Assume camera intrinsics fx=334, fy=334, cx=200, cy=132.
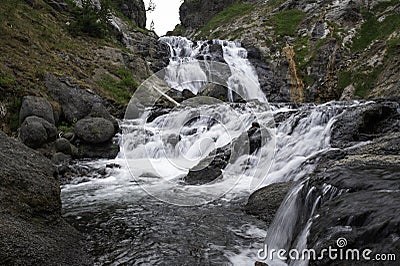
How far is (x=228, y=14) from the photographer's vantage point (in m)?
54.0

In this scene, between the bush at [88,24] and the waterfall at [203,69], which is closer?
the bush at [88,24]

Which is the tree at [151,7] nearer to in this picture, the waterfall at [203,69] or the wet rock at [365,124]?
the waterfall at [203,69]

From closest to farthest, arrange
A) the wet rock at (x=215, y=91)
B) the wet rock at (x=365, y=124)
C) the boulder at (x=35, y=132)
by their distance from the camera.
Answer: the wet rock at (x=365, y=124), the boulder at (x=35, y=132), the wet rock at (x=215, y=91)

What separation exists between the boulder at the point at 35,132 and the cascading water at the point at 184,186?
179cm

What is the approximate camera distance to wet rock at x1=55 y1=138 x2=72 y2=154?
522 inches

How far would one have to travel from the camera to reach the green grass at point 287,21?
3731cm

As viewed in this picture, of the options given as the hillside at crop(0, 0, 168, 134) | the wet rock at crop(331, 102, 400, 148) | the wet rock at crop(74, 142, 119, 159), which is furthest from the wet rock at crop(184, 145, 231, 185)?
the hillside at crop(0, 0, 168, 134)

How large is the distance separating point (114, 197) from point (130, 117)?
12180mm

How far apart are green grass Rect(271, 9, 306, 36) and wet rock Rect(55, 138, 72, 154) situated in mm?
29590

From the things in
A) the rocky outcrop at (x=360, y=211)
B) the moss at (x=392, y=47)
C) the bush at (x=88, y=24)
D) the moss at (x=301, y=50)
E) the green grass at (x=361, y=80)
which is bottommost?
the rocky outcrop at (x=360, y=211)

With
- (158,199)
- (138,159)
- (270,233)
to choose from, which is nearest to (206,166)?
(158,199)
